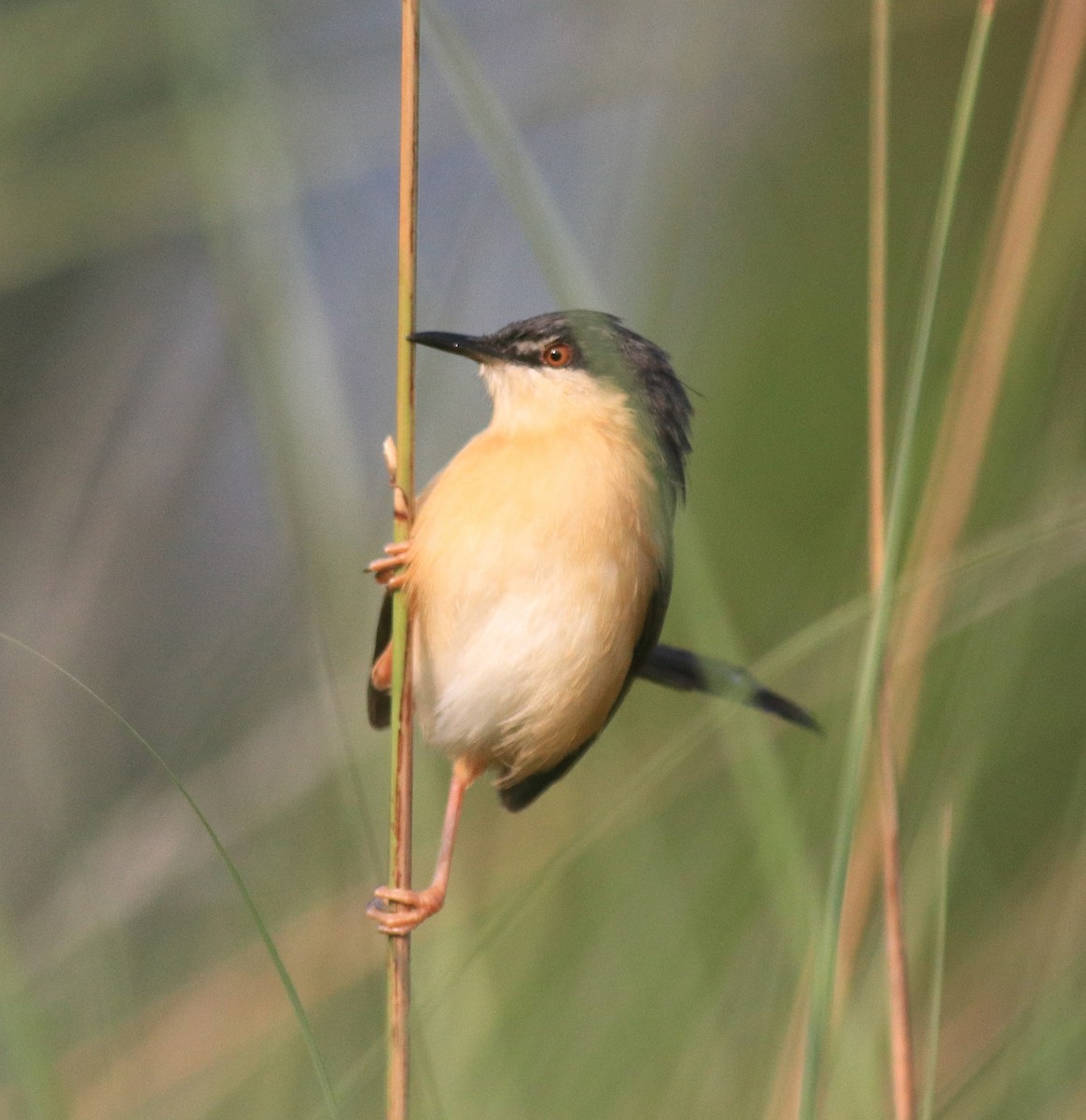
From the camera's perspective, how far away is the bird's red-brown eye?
9.91ft

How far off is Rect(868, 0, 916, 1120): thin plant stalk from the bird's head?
3.49ft

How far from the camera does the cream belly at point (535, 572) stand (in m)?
2.71

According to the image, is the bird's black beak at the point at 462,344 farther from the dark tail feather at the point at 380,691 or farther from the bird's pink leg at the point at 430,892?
the bird's pink leg at the point at 430,892

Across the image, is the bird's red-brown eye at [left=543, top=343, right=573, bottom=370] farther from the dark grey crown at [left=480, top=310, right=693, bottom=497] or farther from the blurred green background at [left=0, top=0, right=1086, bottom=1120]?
the blurred green background at [left=0, top=0, right=1086, bottom=1120]

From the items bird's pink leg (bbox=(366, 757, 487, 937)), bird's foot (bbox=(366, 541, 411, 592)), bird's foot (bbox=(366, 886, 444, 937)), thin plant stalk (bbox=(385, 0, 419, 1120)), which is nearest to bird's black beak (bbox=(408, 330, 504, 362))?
bird's foot (bbox=(366, 541, 411, 592))

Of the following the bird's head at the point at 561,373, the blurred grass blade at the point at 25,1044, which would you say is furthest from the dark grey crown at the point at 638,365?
the blurred grass blade at the point at 25,1044

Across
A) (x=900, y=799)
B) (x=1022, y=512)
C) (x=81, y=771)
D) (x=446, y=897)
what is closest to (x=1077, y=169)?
(x=1022, y=512)

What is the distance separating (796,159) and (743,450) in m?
1.26

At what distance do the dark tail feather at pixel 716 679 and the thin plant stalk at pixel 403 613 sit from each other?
0.52 meters

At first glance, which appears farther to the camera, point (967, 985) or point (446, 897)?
point (967, 985)

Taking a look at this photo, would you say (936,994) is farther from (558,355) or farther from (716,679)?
(558,355)

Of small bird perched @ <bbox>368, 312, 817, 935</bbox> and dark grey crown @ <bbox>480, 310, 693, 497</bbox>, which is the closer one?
small bird perched @ <bbox>368, 312, 817, 935</bbox>

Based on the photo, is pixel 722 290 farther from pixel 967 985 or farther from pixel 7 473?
pixel 7 473

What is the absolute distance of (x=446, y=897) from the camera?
8.07ft
